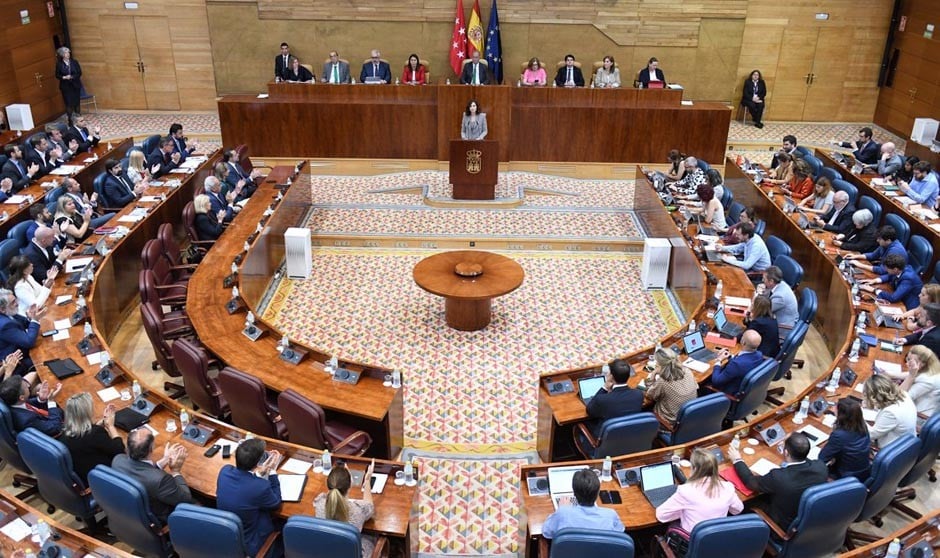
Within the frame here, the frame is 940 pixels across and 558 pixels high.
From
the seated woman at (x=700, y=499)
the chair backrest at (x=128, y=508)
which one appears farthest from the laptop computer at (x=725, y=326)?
the chair backrest at (x=128, y=508)

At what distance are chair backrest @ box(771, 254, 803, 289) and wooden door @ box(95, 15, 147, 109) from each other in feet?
55.3

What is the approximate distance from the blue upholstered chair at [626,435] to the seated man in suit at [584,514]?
1.09m

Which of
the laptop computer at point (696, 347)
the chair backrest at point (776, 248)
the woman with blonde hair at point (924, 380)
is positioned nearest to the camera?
the woman with blonde hair at point (924, 380)

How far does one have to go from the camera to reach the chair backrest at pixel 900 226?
1013 cm

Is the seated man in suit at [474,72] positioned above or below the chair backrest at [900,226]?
above

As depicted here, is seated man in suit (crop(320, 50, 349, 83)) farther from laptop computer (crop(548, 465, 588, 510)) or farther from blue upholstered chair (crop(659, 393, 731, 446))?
laptop computer (crop(548, 465, 588, 510))

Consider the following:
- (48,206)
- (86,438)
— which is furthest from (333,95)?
(86,438)

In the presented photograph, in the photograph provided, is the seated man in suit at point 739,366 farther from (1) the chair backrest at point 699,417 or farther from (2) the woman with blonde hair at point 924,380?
(2) the woman with blonde hair at point 924,380

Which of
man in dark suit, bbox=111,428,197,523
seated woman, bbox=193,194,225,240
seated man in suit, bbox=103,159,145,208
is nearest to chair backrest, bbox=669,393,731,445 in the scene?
man in dark suit, bbox=111,428,197,523

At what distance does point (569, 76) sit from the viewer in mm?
16828

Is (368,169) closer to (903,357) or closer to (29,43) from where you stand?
(29,43)

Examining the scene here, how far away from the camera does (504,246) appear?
12375 mm

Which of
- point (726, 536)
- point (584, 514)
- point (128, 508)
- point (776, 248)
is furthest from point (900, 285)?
point (128, 508)

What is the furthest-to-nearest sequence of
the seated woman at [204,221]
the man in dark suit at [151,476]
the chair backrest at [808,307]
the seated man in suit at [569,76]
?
the seated man in suit at [569,76] → the seated woman at [204,221] → the chair backrest at [808,307] → the man in dark suit at [151,476]
